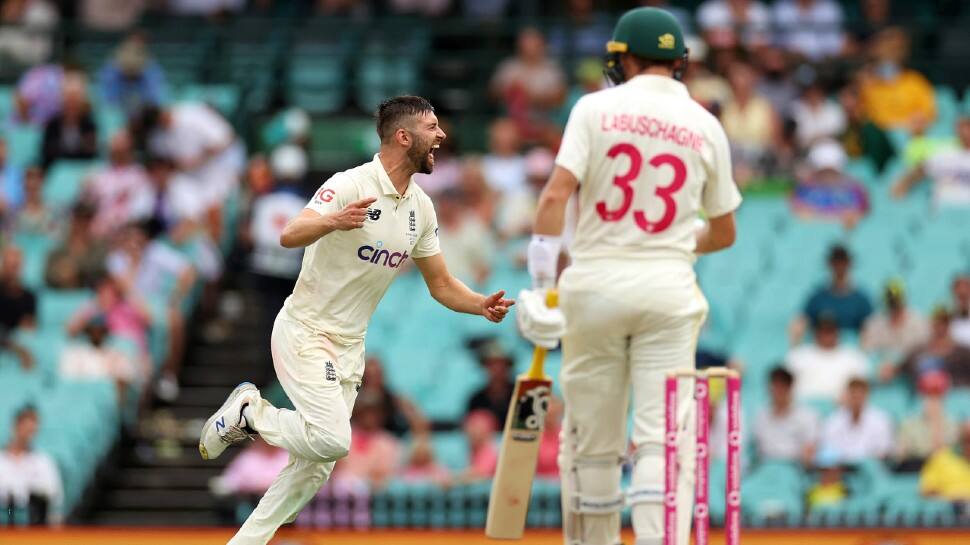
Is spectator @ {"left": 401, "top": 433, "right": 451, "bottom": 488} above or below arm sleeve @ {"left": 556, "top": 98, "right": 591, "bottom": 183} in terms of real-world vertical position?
below

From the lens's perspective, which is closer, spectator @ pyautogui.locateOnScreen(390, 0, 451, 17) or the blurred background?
the blurred background

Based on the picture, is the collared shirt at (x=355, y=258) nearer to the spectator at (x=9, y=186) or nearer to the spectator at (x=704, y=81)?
the spectator at (x=704, y=81)

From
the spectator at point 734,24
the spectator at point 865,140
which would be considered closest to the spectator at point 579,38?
the spectator at point 734,24

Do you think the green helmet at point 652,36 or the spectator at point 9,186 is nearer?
the green helmet at point 652,36

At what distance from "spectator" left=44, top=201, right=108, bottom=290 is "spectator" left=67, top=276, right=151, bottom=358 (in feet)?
1.74

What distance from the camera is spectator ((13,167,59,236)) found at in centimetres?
1652

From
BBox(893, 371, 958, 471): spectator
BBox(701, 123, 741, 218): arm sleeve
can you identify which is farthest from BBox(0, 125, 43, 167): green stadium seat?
BBox(701, 123, 741, 218): arm sleeve

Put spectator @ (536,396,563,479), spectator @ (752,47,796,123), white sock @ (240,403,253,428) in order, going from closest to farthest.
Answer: white sock @ (240,403,253,428) → spectator @ (536,396,563,479) → spectator @ (752,47,796,123)

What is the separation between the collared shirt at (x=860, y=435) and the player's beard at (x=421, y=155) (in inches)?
213

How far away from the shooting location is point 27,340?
49.9 ft

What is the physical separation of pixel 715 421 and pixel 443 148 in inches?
170

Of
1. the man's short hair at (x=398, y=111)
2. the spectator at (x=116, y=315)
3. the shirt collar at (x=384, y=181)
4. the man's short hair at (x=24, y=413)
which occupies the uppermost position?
the man's short hair at (x=398, y=111)

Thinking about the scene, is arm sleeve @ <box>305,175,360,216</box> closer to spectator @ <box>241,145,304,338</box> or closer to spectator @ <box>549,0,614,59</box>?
spectator @ <box>241,145,304,338</box>

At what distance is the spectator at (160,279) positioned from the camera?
15.7 m
